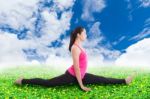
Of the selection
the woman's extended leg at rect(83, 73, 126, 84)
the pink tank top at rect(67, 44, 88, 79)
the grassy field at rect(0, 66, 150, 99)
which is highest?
the pink tank top at rect(67, 44, 88, 79)

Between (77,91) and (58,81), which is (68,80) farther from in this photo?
(77,91)

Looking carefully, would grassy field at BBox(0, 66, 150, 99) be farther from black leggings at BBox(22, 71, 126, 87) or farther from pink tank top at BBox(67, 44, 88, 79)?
pink tank top at BBox(67, 44, 88, 79)

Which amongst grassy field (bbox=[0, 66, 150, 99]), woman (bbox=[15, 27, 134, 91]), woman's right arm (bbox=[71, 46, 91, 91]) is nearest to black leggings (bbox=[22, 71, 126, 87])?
woman (bbox=[15, 27, 134, 91])

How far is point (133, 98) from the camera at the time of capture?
16.5 metres

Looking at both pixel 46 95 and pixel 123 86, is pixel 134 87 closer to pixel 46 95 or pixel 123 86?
pixel 123 86

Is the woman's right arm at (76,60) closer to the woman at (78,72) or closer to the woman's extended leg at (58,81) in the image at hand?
the woman at (78,72)

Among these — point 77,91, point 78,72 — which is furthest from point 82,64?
point 77,91

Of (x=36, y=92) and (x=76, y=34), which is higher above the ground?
(x=76, y=34)

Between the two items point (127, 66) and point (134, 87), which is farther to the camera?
point (127, 66)

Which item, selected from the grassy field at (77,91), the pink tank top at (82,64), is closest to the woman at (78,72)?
the pink tank top at (82,64)

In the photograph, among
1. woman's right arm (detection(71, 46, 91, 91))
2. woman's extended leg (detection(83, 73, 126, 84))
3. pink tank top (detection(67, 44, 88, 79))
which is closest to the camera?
woman's right arm (detection(71, 46, 91, 91))

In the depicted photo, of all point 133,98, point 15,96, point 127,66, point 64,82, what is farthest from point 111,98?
point 127,66

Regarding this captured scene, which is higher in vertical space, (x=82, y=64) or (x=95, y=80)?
(x=82, y=64)

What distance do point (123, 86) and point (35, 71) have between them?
940 centimetres
